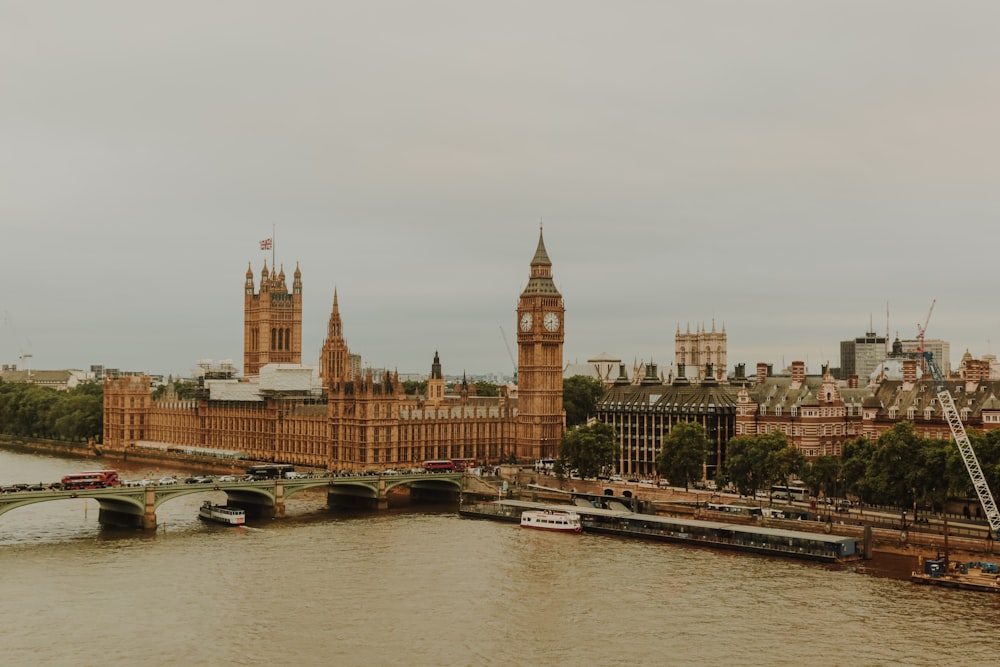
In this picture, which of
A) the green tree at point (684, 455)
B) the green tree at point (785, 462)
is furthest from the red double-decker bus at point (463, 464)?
the green tree at point (785, 462)

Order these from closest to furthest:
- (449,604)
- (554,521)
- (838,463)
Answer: (449,604) < (554,521) < (838,463)

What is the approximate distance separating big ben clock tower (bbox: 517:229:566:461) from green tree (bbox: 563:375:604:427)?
23724 millimetres

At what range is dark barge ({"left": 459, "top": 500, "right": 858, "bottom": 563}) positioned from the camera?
86.9 meters

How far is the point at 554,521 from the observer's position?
103 metres

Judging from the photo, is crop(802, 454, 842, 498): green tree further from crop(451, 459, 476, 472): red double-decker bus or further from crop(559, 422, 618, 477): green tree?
crop(451, 459, 476, 472): red double-decker bus

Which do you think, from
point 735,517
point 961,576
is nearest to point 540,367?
point 735,517

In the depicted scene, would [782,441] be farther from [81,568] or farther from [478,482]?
[81,568]

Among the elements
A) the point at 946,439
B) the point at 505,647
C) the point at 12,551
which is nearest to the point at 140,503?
the point at 12,551

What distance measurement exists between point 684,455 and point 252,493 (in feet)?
132

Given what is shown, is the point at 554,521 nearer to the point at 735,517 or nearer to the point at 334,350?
the point at 735,517

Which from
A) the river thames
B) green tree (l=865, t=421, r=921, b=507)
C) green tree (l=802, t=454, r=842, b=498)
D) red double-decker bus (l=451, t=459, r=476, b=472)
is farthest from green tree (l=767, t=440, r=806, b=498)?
red double-decker bus (l=451, t=459, r=476, b=472)

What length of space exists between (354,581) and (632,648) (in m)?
22.5

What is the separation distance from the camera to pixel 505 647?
2530 inches

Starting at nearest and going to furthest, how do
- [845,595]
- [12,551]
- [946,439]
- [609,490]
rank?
[845,595] → [12,551] → [946,439] → [609,490]
